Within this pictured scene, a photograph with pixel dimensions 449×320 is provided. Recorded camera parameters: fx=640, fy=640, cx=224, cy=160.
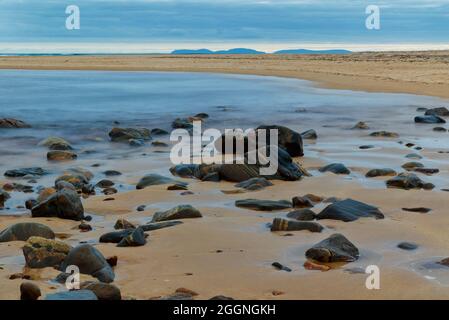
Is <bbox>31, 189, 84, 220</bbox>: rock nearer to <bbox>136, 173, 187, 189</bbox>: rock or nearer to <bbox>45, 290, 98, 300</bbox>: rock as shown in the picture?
<bbox>136, 173, 187, 189</bbox>: rock

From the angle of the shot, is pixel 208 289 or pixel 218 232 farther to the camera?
pixel 218 232

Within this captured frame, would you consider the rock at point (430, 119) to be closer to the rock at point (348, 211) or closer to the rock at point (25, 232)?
the rock at point (348, 211)

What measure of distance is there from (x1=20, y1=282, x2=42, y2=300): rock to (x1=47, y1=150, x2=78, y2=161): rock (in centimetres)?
693

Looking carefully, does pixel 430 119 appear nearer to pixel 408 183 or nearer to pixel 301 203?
pixel 408 183

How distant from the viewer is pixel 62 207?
673 cm

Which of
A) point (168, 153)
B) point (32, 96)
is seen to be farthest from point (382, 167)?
point (32, 96)

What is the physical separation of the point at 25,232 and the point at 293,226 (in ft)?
8.13

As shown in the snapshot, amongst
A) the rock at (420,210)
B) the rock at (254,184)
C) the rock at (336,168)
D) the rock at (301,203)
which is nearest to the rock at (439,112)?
the rock at (336,168)

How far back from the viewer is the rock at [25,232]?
577cm

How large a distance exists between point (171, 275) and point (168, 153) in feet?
22.3

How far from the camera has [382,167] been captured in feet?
31.0

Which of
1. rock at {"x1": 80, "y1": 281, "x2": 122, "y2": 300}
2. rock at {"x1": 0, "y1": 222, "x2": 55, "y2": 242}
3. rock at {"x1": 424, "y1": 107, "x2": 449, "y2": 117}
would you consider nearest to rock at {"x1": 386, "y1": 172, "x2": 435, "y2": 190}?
rock at {"x1": 0, "y1": 222, "x2": 55, "y2": 242}
